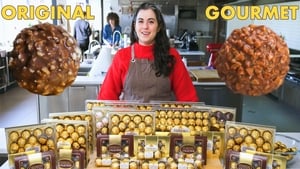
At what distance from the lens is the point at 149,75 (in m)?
1.70

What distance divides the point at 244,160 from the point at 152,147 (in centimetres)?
27

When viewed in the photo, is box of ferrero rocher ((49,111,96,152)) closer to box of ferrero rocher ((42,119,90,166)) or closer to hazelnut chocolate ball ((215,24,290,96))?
box of ferrero rocher ((42,119,90,166))

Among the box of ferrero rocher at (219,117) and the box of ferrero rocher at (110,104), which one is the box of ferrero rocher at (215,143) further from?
the box of ferrero rocher at (110,104)

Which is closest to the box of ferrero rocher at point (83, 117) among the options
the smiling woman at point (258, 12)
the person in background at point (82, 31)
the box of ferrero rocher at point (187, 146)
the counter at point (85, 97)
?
the box of ferrero rocher at point (187, 146)

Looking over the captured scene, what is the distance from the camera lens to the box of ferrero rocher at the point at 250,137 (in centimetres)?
96

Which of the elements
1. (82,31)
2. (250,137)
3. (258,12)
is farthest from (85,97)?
(82,31)

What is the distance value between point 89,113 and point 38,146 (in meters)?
0.21

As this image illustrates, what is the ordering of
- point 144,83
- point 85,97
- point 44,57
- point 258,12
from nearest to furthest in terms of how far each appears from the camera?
point 44,57
point 258,12
point 144,83
point 85,97

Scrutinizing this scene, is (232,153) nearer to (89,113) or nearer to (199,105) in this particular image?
(199,105)

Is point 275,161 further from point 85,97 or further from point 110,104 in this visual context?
point 85,97

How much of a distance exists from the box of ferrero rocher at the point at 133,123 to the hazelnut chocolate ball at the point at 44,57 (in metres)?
0.54

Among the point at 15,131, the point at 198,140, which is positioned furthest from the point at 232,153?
the point at 15,131

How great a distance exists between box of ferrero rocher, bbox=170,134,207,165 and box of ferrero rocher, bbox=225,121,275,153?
83mm

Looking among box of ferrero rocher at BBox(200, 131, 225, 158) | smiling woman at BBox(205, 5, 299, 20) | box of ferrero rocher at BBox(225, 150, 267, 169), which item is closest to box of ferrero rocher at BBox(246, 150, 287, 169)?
box of ferrero rocher at BBox(225, 150, 267, 169)
